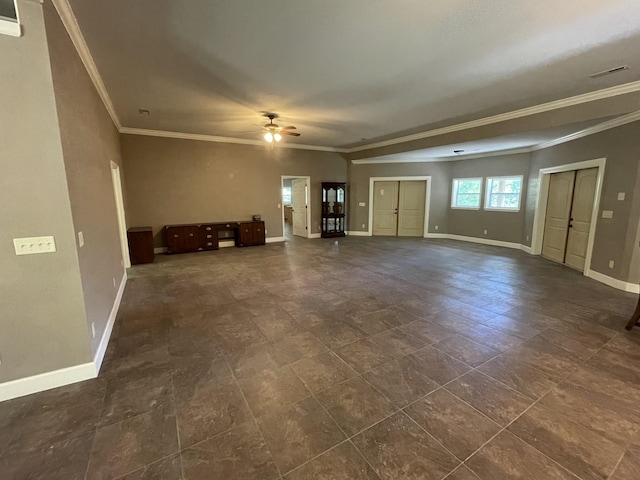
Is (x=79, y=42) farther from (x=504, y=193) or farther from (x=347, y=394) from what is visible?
(x=504, y=193)

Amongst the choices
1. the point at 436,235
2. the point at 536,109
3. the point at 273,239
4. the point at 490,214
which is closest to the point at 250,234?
the point at 273,239

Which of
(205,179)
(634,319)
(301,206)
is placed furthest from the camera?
(301,206)

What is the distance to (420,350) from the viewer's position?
272 cm

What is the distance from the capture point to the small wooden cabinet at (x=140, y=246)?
5799 mm

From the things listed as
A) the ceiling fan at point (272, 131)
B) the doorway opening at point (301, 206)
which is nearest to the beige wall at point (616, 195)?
the ceiling fan at point (272, 131)

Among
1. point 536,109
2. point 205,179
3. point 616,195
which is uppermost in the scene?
point 536,109

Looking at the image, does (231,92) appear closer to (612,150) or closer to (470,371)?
(470,371)

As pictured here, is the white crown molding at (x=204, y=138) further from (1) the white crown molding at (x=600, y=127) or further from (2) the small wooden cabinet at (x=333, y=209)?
(1) the white crown molding at (x=600, y=127)

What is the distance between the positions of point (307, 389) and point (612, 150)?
6.16m

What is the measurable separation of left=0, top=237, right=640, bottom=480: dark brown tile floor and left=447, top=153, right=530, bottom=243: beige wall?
3.90 meters

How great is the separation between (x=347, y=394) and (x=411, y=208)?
8.49 metres

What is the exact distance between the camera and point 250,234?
775 centimetres

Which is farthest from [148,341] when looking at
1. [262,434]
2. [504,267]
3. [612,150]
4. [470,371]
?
[612,150]

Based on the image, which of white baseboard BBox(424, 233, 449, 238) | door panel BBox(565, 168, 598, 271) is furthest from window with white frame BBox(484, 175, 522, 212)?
door panel BBox(565, 168, 598, 271)
